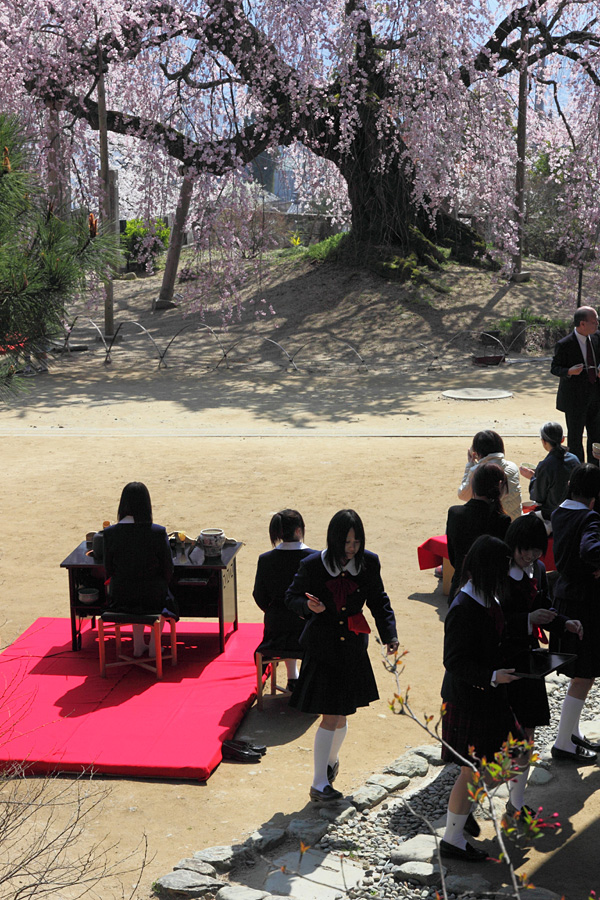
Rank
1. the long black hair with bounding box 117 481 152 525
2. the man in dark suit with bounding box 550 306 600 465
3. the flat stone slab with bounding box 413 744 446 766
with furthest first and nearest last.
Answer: the man in dark suit with bounding box 550 306 600 465 → the long black hair with bounding box 117 481 152 525 → the flat stone slab with bounding box 413 744 446 766

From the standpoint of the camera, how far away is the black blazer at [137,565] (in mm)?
6020

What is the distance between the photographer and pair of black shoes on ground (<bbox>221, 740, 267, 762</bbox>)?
5031 millimetres

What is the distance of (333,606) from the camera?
448 cm

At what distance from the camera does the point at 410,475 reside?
10.7 m

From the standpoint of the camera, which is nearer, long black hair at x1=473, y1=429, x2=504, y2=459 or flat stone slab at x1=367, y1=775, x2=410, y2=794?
flat stone slab at x1=367, y1=775, x2=410, y2=794

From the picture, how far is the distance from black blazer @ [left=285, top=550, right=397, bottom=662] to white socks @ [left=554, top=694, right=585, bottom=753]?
1.08 meters

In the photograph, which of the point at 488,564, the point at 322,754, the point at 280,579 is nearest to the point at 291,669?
the point at 280,579

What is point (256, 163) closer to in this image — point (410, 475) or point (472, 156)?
point (472, 156)

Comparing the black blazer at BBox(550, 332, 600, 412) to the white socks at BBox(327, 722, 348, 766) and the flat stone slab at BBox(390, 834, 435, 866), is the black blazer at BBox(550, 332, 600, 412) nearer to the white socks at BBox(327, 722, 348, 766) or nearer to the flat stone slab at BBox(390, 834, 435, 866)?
→ the white socks at BBox(327, 722, 348, 766)

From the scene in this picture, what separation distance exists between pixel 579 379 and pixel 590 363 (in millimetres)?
172

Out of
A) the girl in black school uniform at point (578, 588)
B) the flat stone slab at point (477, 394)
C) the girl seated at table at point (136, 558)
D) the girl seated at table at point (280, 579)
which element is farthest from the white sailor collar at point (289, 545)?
the flat stone slab at point (477, 394)

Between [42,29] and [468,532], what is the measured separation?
50.4 feet

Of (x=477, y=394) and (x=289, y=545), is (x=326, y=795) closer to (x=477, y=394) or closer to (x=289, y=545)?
(x=289, y=545)

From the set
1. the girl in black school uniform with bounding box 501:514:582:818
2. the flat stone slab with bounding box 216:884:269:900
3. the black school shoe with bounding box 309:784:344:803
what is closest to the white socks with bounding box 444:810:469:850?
the girl in black school uniform with bounding box 501:514:582:818
